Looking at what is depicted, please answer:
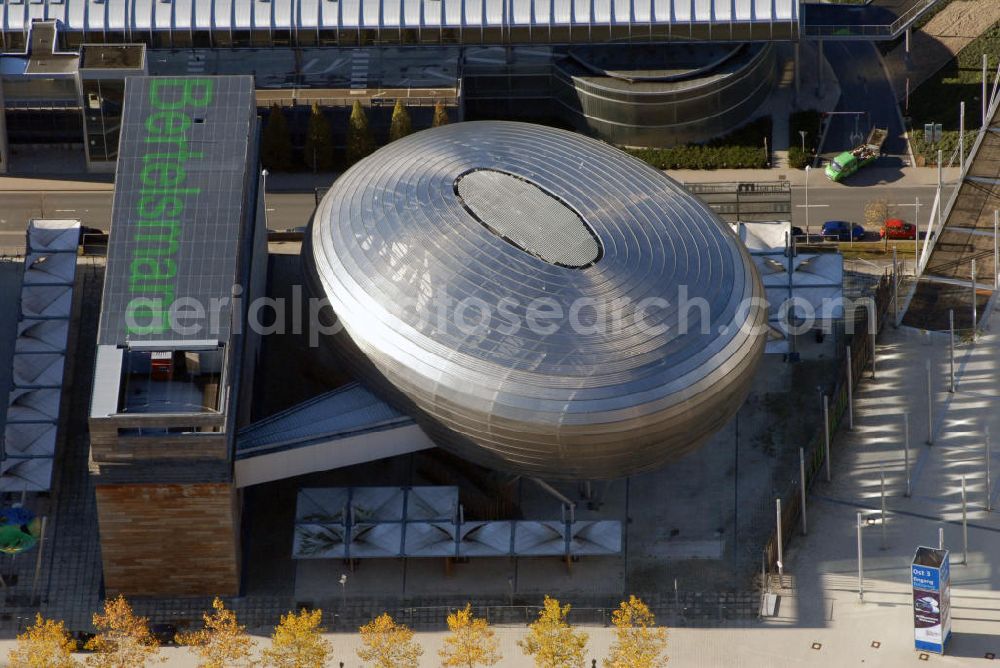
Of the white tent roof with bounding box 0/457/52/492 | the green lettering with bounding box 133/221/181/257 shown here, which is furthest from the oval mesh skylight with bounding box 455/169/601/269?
the white tent roof with bounding box 0/457/52/492

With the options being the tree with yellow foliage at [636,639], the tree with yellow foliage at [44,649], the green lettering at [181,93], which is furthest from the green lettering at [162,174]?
the tree with yellow foliage at [636,639]

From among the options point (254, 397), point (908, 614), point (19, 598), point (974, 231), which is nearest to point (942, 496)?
point (908, 614)

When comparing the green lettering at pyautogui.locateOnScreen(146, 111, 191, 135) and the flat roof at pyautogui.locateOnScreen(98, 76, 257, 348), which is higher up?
the green lettering at pyautogui.locateOnScreen(146, 111, 191, 135)

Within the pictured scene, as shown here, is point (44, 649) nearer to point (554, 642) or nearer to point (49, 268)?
point (554, 642)

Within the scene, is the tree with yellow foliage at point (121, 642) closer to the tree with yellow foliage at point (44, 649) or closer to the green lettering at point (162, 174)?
the tree with yellow foliage at point (44, 649)

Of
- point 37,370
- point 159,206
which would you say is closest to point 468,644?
point 159,206

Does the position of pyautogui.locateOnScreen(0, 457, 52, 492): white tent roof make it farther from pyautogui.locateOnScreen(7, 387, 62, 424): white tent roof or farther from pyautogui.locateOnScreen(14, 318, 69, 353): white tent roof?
pyautogui.locateOnScreen(14, 318, 69, 353): white tent roof
